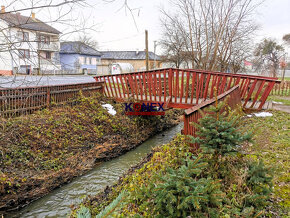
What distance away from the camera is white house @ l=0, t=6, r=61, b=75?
2832 millimetres

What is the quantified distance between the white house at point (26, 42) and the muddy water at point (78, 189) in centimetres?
342

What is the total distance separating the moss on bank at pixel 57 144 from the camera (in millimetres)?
5168

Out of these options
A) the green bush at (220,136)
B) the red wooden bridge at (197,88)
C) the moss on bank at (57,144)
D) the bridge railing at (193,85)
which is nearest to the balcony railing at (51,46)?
the red wooden bridge at (197,88)

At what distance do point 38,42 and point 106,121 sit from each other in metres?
6.49

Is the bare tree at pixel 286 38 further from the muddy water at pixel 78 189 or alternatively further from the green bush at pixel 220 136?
the green bush at pixel 220 136

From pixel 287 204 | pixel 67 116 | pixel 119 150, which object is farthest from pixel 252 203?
pixel 67 116

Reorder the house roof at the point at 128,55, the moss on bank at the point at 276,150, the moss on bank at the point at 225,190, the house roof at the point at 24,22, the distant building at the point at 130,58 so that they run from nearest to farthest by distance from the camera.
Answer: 1. the moss on bank at the point at 225,190
2. the moss on bank at the point at 276,150
3. the house roof at the point at 24,22
4. the distant building at the point at 130,58
5. the house roof at the point at 128,55

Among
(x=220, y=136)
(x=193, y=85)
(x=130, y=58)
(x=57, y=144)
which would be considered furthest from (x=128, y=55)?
(x=220, y=136)

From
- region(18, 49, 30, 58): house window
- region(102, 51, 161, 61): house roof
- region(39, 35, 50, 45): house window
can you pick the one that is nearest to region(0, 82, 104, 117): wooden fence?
region(18, 49, 30, 58): house window

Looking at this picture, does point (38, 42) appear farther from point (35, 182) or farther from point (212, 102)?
point (35, 182)

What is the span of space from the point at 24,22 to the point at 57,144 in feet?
15.9

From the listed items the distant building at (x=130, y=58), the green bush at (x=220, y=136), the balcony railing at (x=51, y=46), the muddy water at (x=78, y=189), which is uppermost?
the distant building at (x=130, y=58)

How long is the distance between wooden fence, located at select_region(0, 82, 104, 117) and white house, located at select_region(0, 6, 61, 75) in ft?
9.21

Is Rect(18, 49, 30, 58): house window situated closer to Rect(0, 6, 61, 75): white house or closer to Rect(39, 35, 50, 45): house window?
Rect(0, 6, 61, 75): white house
